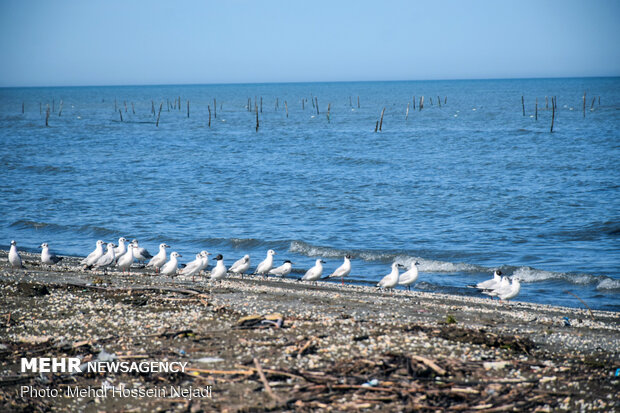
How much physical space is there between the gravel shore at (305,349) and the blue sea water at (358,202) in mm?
5050

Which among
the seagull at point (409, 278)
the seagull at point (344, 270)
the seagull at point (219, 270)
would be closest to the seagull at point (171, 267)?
the seagull at point (219, 270)

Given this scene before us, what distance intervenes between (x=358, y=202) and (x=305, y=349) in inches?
749

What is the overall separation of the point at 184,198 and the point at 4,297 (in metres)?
17.2

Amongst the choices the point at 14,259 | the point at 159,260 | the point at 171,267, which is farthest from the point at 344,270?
the point at 14,259

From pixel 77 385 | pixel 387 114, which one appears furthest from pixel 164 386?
pixel 387 114

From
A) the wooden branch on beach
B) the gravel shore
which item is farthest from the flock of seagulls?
the wooden branch on beach

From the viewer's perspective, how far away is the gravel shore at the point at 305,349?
6781 mm

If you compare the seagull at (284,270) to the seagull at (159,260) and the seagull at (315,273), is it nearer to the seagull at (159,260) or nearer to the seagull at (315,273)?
the seagull at (315,273)

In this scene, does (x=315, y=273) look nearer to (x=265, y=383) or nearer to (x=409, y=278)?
(x=409, y=278)

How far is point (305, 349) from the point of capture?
26.5ft

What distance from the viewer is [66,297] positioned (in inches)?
451

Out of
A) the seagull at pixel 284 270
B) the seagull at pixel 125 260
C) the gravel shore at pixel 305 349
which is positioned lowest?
the seagull at pixel 284 270

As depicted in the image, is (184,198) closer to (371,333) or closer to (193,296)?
(193,296)

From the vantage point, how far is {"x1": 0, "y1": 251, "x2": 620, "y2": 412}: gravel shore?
22.2 feet
